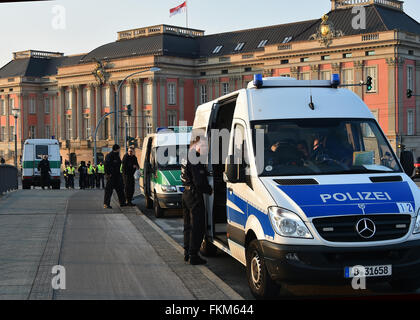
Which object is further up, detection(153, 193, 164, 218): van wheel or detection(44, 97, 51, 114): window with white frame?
detection(44, 97, 51, 114): window with white frame

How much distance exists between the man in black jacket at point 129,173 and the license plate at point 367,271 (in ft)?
50.5

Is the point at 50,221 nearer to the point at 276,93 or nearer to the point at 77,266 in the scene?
the point at 77,266

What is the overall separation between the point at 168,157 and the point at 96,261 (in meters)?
9.55

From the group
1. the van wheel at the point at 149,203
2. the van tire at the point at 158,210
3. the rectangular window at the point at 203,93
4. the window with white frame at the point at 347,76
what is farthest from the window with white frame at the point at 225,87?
the van tire at the point at 158,210

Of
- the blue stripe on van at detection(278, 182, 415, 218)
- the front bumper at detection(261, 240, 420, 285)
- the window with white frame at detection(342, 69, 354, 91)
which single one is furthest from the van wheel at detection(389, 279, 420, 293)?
the window with white frame at detection(342, 69, 354, 91)

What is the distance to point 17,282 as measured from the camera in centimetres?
998

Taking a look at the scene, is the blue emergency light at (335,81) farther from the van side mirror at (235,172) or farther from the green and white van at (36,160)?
the green and white van at (36,160)

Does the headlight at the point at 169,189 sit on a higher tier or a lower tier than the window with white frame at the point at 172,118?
lower

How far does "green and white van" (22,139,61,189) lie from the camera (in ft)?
145

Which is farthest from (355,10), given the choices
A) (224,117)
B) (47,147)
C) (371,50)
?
(224,117)

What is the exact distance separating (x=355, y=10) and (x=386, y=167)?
7025 cm

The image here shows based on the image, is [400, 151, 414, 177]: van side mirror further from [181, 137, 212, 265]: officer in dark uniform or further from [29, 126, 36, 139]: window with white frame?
[29, 126, 36, 139]: window with white frame

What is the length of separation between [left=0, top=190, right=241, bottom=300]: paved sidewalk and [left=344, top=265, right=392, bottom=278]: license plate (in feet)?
4.52

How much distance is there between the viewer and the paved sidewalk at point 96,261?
31.0 ft
